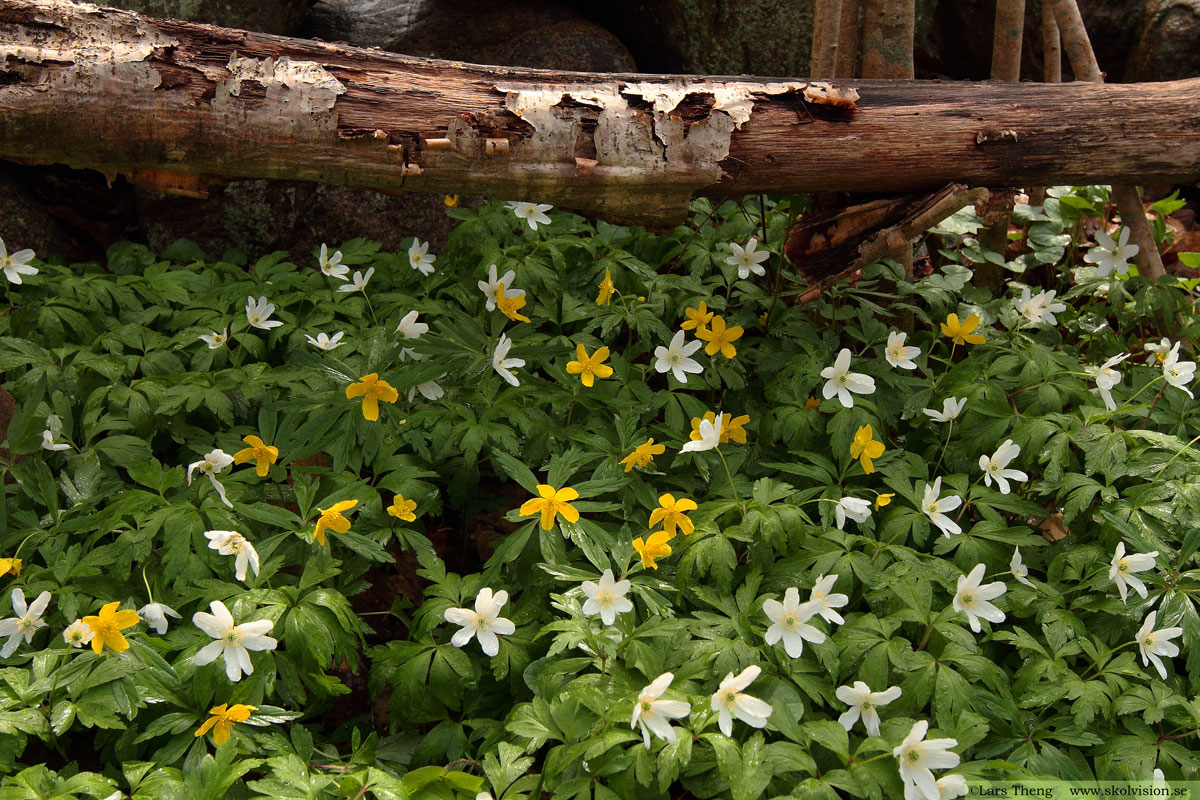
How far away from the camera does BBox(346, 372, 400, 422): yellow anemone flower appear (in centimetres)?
243

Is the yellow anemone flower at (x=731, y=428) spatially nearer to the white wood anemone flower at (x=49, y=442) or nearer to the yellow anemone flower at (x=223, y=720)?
the yellow anemone flower at (x=223, y=720)

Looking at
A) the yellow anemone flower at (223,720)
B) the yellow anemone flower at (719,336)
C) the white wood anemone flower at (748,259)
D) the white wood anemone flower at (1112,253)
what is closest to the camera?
the yellow anemone flower at (223,720)

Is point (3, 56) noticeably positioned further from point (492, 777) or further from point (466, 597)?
point (492, 777)

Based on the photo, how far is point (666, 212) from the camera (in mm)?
2943

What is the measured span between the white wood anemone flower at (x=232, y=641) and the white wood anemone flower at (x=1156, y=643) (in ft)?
6.82

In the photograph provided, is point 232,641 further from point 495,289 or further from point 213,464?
point 495,289

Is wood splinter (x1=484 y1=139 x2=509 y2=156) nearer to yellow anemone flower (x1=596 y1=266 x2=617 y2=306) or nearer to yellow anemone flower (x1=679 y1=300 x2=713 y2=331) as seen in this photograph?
yellow anemone flower (x1=596 y1=266 x2=617 y2=306)

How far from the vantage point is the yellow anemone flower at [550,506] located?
2139 millimetres

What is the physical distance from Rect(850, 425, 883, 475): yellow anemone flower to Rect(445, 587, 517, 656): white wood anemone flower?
3.63 feet

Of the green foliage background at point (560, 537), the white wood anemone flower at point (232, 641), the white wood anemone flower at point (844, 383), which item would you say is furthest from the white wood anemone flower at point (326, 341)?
the white wood anemone flower at point (844, 383)

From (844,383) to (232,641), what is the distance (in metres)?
1.88

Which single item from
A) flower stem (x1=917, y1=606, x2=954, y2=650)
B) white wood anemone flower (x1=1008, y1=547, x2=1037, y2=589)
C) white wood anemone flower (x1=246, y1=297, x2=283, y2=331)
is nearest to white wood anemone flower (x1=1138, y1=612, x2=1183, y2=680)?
white wood anemone flower (x1=1008, y1=547, x2=1037, y2=589)

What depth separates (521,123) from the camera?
8.89ft

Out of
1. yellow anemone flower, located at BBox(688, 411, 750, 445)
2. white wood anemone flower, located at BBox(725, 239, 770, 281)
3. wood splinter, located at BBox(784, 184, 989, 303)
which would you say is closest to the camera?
yellow anemone flower, located at BBox(688, 411, 750, 445)
